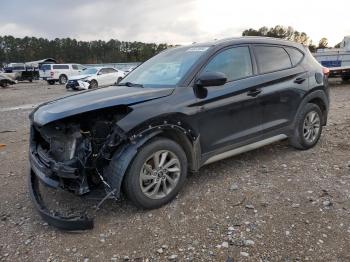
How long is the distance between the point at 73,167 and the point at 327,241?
2.36 m

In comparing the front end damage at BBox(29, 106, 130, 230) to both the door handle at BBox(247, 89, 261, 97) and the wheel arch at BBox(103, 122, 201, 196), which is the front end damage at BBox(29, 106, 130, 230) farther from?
the door handle at BBox(247, 89, 261, 97)

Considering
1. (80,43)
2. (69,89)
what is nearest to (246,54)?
(69,89)

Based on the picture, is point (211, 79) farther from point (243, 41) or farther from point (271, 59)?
point (271, 59)

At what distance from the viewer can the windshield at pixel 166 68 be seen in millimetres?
4195

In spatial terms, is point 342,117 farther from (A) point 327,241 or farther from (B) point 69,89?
(B) point 69,89

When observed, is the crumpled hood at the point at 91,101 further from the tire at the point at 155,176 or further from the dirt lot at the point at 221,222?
the dirt lot at the point at 221,222

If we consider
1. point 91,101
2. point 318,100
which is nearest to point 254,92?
point 318,100

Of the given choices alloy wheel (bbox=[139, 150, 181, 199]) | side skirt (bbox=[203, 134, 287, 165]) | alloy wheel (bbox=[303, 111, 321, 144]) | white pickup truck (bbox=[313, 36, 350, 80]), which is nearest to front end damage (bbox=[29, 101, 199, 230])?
alloy wheel (bbox=[139, 150, 181, 199])

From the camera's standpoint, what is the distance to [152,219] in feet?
11.8

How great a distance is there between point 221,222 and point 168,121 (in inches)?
45.0

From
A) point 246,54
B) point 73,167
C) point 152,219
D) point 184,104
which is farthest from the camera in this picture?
point 246,54

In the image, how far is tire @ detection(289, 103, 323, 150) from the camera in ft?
17.1

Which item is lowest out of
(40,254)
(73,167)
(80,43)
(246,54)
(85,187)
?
(40,254)

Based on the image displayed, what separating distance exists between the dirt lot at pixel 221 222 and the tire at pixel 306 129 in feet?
1.38
